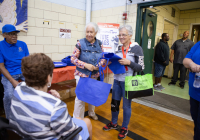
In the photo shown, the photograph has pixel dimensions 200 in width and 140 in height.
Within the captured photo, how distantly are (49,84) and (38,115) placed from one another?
0.88 ft

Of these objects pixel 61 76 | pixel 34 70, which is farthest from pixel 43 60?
pixel 61 76

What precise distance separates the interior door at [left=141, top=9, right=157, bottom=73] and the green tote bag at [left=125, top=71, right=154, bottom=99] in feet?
6.08

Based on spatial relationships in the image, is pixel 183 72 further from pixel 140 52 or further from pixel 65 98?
pixel 65 98

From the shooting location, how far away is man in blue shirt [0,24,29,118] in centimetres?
183

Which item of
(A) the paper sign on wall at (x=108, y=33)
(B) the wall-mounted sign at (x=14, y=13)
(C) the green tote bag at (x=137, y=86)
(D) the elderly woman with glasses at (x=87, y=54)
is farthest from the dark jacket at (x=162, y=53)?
(B) the wall-mounted sign at (x=14, y=13)

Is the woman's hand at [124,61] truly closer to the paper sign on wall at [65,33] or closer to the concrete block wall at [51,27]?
the concrete block wall at [51,27]

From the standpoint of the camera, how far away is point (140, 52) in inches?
65.2

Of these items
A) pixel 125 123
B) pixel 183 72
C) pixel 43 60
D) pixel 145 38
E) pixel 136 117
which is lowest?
pixel 136 117

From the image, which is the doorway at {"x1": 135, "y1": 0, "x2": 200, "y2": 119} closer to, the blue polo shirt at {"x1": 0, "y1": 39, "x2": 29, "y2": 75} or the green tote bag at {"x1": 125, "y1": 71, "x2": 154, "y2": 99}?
the green tote bag at {"x1": 125, "y1": 71, "x2": 154, "y2": 99}

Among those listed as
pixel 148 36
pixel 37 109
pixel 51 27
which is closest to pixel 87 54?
pixel 37 109

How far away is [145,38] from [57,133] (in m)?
3.13

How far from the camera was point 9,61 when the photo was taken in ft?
6.29

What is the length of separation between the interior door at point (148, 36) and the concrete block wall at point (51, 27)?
1711 millimetres

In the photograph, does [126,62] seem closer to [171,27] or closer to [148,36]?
[148,36]
